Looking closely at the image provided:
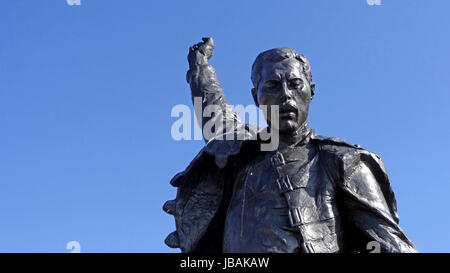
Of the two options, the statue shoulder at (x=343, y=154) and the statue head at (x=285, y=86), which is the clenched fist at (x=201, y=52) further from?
the statue shoulder at (x=343, y=154)

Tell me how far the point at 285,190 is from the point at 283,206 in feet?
0.39

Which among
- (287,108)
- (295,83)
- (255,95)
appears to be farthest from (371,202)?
(255,95)

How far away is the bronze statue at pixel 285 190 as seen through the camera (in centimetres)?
539

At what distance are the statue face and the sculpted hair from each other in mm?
49

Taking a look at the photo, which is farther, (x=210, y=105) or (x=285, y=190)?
(x=210, y=105)

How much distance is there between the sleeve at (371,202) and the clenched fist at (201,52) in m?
2.63

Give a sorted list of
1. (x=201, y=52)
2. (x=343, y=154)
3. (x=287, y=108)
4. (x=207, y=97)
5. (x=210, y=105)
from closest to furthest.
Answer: (x=343, y=154), (x=287, y=108), (x=210, y=105), (x=207, y=97), (x=201, y=52)

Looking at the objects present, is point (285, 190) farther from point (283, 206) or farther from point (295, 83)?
point (295, 83)

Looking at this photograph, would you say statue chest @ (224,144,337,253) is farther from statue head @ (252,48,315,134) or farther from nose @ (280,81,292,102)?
nose @ (280,81,292,102)

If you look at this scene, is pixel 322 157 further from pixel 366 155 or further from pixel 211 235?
pixel 211 235

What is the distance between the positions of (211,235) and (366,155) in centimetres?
132

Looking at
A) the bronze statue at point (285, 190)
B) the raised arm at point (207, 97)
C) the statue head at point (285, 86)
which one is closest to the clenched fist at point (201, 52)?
the raised arm at point (207, 97)

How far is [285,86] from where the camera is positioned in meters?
5.68
